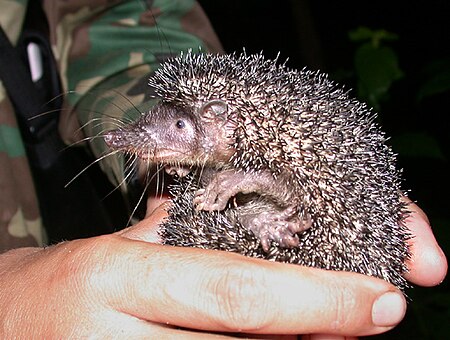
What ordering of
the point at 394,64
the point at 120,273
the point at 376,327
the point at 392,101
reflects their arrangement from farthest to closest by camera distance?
the point at 392,101, the point at 394,64, the point at 376,327, the point at 120,273

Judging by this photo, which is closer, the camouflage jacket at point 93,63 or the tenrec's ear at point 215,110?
the tenrec's ear at point 215,110

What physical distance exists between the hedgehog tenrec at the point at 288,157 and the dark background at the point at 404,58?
9.26ft

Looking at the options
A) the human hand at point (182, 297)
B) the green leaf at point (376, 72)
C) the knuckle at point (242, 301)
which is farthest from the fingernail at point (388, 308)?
the green leaf at point (376, 72)

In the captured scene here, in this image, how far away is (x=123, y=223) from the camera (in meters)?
4.07

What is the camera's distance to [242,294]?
198cm

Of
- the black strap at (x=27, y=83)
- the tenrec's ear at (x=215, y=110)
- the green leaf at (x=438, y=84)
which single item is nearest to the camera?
the tenrec's ear at (x=215, y=110)

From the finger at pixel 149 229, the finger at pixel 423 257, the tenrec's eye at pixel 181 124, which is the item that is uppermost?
the tenrec's eye at pixel 181 124

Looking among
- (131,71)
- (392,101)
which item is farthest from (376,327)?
(392,101)

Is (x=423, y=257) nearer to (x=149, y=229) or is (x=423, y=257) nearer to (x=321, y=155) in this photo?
(x=321, y=155)

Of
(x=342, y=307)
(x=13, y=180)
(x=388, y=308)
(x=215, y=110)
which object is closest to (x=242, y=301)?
(x=342, y=307)

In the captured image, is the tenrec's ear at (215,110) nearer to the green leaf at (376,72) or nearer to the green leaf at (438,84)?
the green leaf at (438,84)

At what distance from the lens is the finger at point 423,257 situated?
2.65 meters

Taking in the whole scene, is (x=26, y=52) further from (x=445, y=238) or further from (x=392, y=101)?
(x=392, y=101)

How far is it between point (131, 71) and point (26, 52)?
60 cm
